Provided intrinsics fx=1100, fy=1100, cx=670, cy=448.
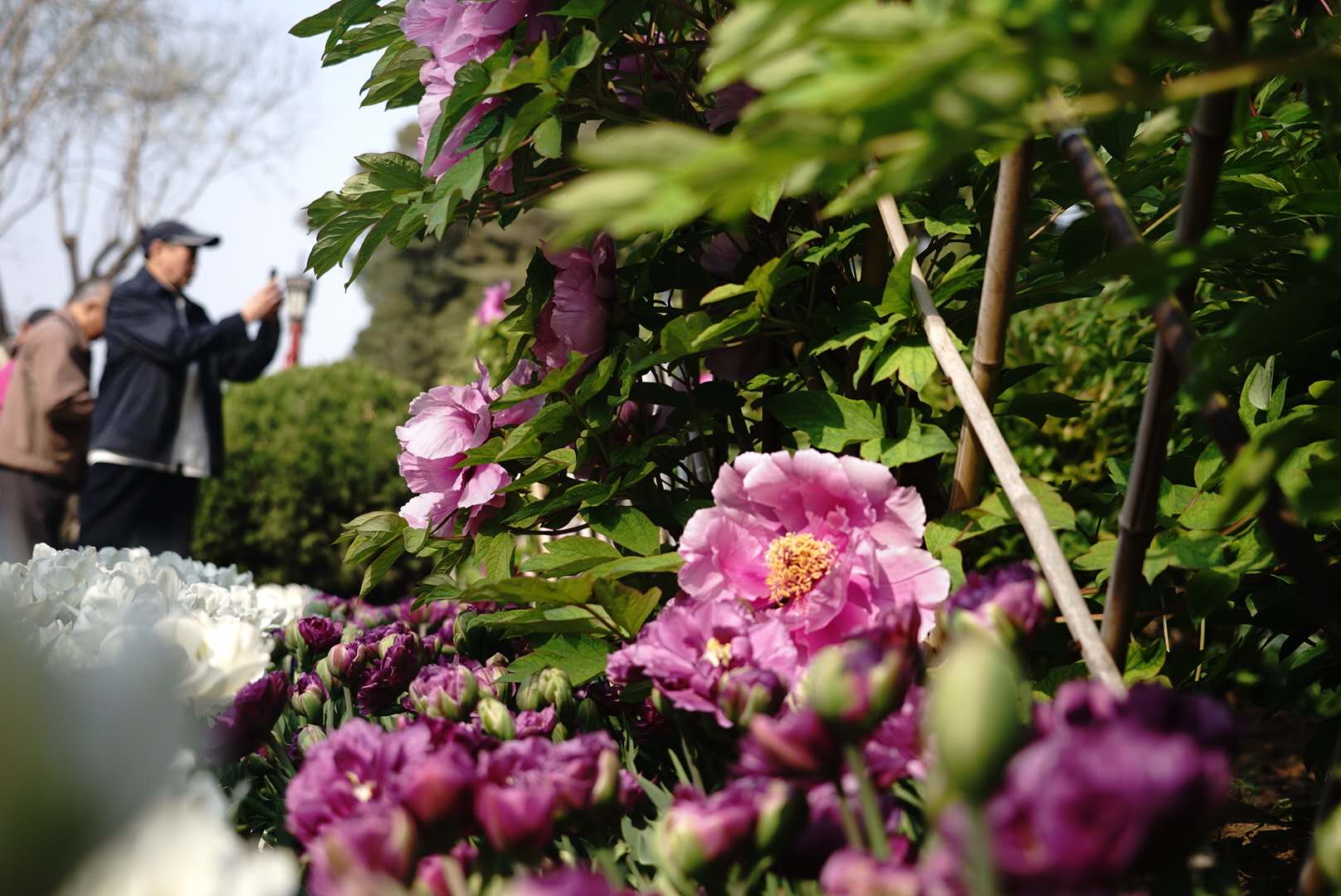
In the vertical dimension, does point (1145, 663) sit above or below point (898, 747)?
below

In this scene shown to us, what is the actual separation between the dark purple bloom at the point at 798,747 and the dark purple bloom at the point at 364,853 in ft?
0.80

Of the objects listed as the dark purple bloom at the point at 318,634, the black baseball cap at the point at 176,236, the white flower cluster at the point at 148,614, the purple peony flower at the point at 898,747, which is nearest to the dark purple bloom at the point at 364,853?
the white flower cluster at the point at 148,614

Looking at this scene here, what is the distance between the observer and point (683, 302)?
171 cm

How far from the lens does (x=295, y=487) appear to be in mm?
9453

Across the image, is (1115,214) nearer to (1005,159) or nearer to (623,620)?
(1005,159)

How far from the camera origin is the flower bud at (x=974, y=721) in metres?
0.56

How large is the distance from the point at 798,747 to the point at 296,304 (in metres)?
14.9

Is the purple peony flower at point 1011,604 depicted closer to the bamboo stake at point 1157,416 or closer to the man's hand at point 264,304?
the bamboo stake at point 1157,416

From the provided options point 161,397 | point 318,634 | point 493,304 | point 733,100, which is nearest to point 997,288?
point 733,100

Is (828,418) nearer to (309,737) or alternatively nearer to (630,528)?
(630,528)

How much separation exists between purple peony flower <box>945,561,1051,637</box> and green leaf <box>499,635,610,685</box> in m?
0.57

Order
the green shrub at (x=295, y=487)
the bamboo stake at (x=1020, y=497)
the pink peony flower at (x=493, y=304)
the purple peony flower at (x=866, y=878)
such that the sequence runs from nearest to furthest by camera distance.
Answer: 1. the purple peony flower at (x=866, y=878)
2. the bamboo stake at (x=1020, y=497)
3. the pink peony flower at (x=493, y=304)
4. the green shrub at (x=295, y=487)

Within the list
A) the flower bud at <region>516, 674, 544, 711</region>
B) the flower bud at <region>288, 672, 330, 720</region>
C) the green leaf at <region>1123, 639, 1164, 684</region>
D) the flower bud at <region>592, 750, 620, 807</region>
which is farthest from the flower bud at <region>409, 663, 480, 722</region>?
the green leaf at <region>1123, 639, 1164, 684</region>

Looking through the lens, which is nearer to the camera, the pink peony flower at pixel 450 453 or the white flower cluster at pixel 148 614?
the white flower cluster at pixel 148 614
